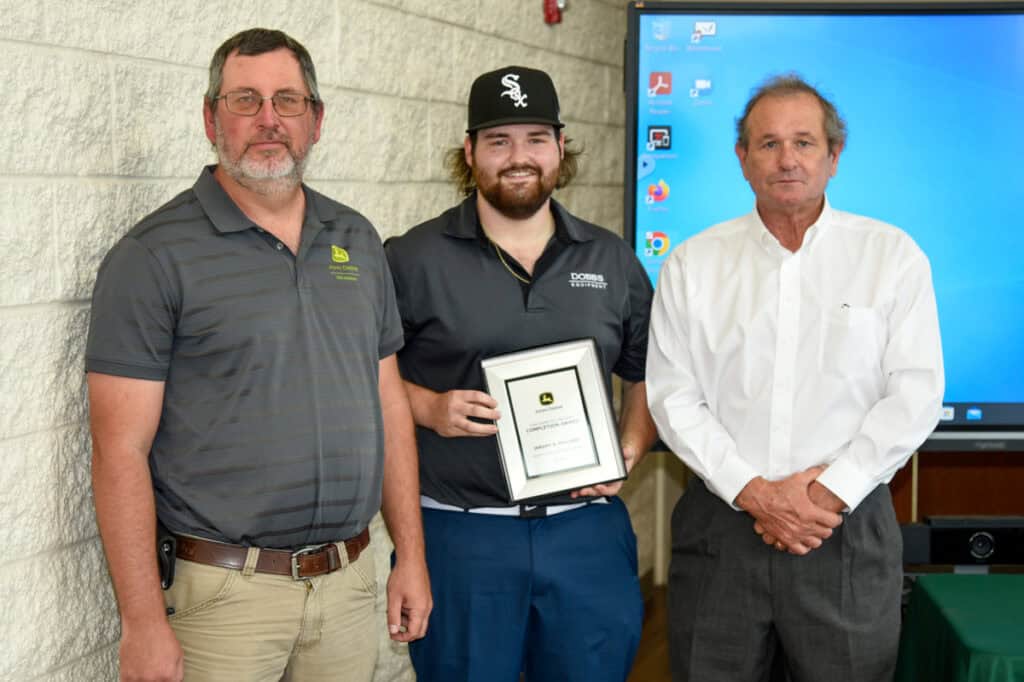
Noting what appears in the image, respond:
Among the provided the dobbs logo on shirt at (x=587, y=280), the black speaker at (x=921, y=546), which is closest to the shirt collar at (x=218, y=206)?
the dobbs logo on shirt at (x=587, y=280)

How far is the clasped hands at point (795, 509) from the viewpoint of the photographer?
6.98 ft

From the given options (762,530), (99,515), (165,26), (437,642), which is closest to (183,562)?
(99,515)

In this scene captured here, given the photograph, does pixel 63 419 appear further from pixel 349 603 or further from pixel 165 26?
pixel 165 26

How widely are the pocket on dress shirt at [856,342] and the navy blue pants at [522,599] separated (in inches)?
23.6

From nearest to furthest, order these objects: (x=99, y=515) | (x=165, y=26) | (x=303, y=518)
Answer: (x=99, y=515) < (x=303, y=518) < (x=165, y=26)

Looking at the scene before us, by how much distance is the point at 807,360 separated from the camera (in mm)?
2205

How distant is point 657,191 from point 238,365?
5.10 ft

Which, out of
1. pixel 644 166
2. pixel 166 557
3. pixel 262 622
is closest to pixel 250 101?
pixel 166 557

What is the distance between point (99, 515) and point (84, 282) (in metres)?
0.40

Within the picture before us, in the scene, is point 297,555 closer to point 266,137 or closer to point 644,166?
point 266,137

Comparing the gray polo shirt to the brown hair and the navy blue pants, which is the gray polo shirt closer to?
the navy blue pants

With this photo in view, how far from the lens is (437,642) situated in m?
2.28

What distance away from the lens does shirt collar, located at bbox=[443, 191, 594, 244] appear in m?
2.31

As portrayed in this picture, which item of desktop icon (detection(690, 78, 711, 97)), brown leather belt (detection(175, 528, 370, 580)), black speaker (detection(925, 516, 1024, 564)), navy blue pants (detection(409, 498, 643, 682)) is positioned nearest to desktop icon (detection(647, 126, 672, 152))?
desktop icon (detection(690, 78, 711, 97))
